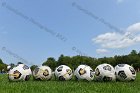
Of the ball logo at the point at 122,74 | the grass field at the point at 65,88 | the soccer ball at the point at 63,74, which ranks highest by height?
the soccer ball at the point at 63,74

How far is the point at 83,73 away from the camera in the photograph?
20.4 metres

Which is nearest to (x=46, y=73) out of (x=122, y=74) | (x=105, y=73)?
(x=105, y=73)

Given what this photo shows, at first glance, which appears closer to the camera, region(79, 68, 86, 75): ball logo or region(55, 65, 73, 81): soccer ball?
region(79, 68, 86, 75): ball logo

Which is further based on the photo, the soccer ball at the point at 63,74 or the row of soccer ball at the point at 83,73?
the soccer ball at the point at 63,74

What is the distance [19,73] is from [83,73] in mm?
4003

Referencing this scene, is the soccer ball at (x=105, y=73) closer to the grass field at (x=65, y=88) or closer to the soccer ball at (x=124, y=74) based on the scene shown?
the soccer ball at (x=124, y=74)

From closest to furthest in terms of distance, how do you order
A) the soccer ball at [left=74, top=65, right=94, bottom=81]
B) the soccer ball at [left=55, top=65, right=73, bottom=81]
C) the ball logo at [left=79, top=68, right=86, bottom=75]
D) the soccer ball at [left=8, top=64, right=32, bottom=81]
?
the soccer ball at [left=8, top=64, right=32, bottom=81]
the soccer ball at [left=74, top=65, right=94, bottom=81]
the ball logo at [left=79, top=68, right=86, bottom=75]
the soccer ball at [left=55, top=65, right=73, bottom=81]

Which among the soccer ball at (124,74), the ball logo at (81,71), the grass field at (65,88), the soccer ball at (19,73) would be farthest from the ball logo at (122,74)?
the soccer ball at (19,73)

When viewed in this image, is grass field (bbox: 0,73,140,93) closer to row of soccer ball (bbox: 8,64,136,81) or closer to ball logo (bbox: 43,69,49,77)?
row of soccer ball (bbox: 8,64,136,81)

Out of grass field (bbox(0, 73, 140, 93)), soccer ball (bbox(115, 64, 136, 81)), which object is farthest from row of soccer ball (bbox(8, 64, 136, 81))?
grass field (bbox(0, 73, 140, 93))

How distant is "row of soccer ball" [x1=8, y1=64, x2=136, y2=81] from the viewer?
1969cm

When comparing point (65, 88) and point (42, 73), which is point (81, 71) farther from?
point (65, 88)

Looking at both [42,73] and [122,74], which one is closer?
[122,74]

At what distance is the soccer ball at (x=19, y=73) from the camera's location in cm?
1953
